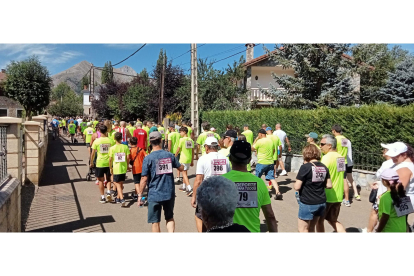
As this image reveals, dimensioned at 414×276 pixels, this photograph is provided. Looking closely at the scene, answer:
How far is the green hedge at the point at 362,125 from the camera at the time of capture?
9055 millimetres

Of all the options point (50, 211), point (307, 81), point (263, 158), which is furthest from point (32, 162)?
point (307, 81)

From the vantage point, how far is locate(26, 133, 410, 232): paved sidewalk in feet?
20.1

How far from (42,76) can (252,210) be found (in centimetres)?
2218

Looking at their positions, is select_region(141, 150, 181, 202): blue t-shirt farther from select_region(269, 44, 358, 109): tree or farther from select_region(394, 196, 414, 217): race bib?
select_region(269, 44, 358, 109): tree

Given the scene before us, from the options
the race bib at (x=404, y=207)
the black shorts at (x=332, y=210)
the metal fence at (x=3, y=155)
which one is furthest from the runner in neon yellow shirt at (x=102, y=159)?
the race bib at (x=404, y=207)

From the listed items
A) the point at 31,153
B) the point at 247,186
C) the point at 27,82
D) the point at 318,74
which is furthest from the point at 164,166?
the point at 27,82

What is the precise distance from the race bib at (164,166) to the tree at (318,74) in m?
14.1

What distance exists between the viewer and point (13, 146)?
6730mm

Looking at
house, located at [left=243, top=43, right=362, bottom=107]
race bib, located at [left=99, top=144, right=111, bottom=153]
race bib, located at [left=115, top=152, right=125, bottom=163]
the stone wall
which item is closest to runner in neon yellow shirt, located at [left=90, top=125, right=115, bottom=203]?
race bib, located at [left=99, top=144, right=111, bottom=153]

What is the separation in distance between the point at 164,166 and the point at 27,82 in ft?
64.6

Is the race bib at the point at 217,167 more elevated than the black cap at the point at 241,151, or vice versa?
the black cap at the point at 241,151

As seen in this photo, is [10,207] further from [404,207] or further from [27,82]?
[27,82]

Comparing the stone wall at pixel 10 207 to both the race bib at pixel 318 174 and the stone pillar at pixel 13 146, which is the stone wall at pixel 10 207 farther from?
the race bib at pixel 318 174

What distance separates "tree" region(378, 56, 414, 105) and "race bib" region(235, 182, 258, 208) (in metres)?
20.4
